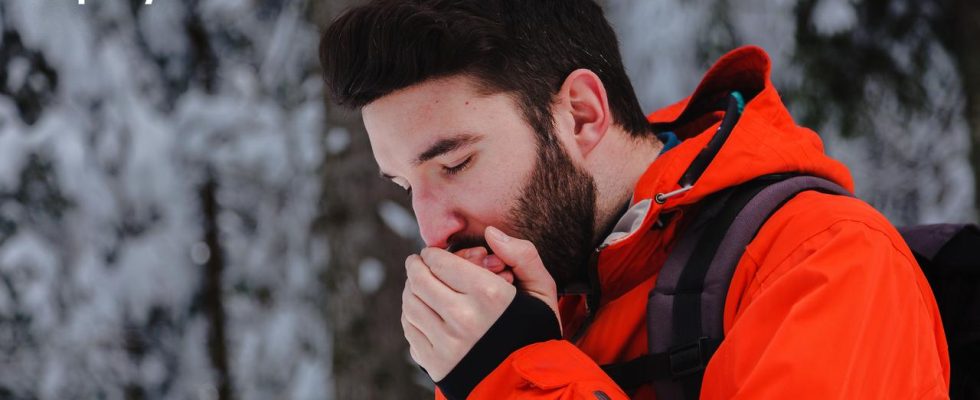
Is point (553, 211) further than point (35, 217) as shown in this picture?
No

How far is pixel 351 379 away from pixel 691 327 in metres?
1.90

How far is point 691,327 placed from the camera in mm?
1530

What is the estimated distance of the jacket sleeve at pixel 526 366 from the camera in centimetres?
151

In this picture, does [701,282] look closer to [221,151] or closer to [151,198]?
[221,151]

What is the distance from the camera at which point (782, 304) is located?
1.38 meters

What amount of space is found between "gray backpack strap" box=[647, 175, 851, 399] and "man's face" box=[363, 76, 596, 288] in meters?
0.32

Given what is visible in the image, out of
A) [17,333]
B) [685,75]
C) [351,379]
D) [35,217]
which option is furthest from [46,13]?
[685,75]

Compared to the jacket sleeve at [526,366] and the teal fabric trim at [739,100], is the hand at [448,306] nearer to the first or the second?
the jacket sleeve at [526,366]

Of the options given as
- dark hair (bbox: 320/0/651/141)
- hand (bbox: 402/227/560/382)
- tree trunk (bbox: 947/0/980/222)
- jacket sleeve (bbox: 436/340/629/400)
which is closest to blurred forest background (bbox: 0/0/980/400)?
tree trunk (bbox: 947/0/980/222)

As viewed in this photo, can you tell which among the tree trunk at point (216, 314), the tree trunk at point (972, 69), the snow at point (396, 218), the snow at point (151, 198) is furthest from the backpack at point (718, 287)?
the tree trunk at point (216, 314)

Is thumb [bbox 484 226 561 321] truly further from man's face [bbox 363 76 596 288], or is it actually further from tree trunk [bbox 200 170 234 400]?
tree trunk [bbox 200 170 234 400]

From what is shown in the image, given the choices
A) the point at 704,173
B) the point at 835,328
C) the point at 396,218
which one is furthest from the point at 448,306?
the point at 396,218

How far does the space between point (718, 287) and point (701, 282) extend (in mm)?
35

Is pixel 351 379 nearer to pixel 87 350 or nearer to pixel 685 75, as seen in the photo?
pixel 685 75
